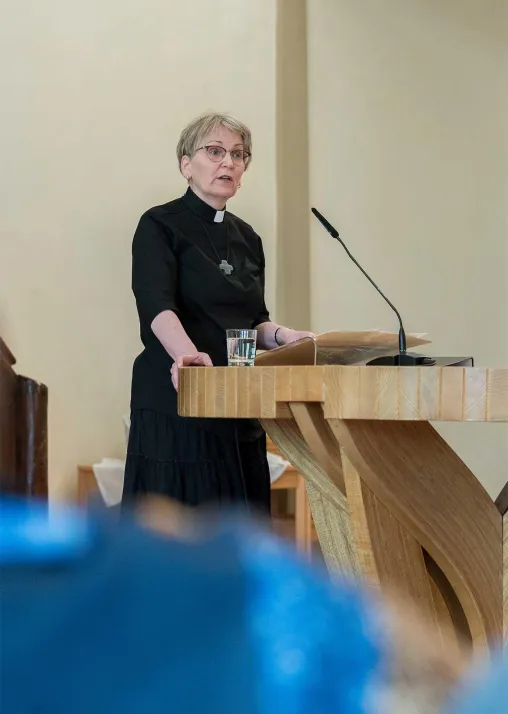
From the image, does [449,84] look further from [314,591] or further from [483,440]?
[314,591]

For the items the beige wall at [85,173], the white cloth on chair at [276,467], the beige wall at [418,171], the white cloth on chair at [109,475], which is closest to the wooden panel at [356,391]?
the white cloth on chair at [109,475]

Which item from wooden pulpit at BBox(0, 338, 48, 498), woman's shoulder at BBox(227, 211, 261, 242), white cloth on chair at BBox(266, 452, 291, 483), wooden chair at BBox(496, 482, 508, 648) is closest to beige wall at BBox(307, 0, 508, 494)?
white cloth on chair at BBox(266, 452, 291, 483)

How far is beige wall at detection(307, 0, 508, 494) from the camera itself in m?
4.26

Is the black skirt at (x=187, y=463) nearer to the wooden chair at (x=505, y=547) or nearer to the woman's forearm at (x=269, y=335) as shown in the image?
the woman's forearm at (x=269, y=335)

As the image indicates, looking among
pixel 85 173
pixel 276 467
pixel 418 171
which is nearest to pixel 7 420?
pixel 276 467

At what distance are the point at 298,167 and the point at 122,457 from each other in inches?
60.2

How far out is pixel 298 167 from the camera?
4.19m

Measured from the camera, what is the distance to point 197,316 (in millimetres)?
1968

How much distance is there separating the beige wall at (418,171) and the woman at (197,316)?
2.17m

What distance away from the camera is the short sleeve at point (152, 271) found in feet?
6.08

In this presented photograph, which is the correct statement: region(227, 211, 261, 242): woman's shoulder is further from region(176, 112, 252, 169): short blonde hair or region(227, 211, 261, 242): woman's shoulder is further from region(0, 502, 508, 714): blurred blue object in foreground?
region(0, 502, 508, 714): blurred blue object in foreground

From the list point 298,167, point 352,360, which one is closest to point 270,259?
point 298,167

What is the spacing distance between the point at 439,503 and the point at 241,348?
0.45 metres

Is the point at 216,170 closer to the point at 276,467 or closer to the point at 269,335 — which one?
the point at 269,335
